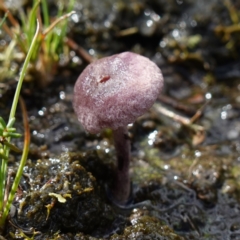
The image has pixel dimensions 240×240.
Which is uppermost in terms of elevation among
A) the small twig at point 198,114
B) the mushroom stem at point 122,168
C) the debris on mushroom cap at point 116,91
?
the debris on mushroom cap at point 116,91

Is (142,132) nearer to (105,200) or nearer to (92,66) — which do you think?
(105,200)

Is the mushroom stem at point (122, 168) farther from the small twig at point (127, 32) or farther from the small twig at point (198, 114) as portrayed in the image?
the small twig at point (127, 32)

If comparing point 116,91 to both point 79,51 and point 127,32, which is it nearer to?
point 79,51

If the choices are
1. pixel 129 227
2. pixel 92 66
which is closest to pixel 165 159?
pixel 129 227

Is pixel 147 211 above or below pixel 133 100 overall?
below

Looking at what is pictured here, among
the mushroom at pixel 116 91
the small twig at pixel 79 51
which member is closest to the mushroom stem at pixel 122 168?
the mushroom at pixel 116 91

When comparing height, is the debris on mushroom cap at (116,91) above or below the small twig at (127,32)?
above
